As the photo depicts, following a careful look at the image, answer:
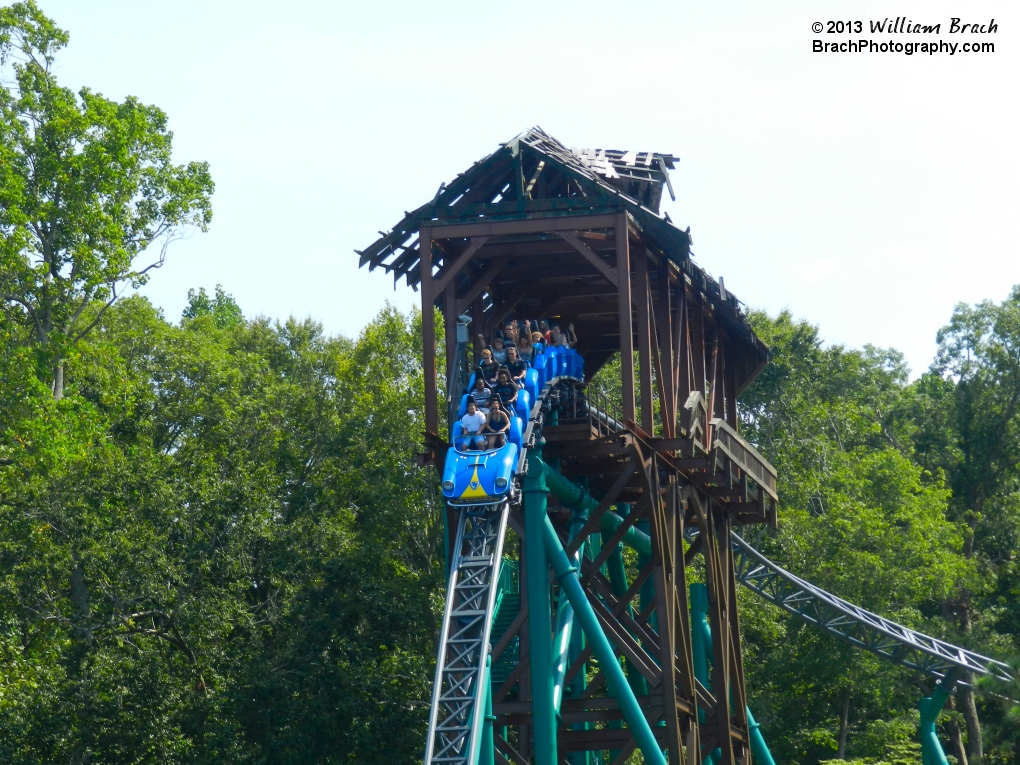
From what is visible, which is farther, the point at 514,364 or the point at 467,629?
the point at 514,364

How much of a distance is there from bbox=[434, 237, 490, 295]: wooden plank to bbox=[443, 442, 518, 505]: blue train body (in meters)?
3.23

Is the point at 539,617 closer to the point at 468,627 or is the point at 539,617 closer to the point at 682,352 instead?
the point at 468,627

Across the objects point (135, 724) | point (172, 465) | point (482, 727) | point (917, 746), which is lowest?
point (482, 727)

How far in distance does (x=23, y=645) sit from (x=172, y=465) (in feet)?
15.8

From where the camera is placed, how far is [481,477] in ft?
73.7

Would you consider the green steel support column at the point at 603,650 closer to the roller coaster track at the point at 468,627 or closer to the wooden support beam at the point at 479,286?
the roller coaster track at the point at 468,627

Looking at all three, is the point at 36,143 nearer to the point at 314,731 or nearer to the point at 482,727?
the point at 314,731

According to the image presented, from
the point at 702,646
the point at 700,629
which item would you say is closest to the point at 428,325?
the point at 700,629

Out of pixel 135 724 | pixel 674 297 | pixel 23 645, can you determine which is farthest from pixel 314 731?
pixel 674 297

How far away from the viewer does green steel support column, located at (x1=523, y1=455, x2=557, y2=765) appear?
927 inches

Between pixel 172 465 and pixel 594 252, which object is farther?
pixel 172 465

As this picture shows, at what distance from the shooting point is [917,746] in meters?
41.6

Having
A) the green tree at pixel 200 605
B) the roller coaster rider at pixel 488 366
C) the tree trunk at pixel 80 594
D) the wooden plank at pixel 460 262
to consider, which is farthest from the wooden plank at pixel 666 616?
the tree trunk at pixel 80 594

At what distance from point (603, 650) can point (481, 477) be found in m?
3.44
